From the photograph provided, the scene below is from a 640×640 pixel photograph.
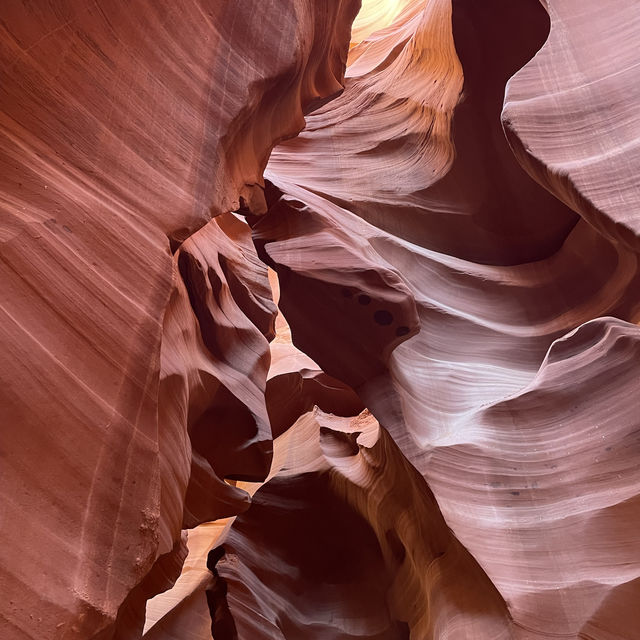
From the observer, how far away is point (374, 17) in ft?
31.7

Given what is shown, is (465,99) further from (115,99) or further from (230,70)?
(115,99)

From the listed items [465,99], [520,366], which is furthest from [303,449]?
[465,99]

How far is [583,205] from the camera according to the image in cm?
325

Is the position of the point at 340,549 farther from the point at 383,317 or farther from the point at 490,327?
the point at 383,317

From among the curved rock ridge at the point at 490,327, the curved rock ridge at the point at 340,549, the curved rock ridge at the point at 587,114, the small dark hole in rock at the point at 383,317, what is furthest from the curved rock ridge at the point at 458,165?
the curved rock ridge at the point at 340,549

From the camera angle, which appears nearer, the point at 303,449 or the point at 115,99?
the point at 115,99

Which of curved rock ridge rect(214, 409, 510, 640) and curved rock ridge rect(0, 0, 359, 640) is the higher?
curved rock ridge rect(0, 0, 359, 640)

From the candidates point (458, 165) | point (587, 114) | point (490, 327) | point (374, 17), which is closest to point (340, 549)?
point (490, 327)

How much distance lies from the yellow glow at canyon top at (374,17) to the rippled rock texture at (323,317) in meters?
2.59

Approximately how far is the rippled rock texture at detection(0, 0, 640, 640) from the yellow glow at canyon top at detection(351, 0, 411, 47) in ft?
8.49

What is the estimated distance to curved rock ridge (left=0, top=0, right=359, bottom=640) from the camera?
5.07 feet

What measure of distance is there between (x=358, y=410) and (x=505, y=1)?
4018 mm

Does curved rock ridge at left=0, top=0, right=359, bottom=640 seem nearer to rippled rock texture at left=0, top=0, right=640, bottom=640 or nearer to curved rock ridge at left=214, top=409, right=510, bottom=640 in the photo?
rippled rock texture at left=0, top=0, right=640, bottom=640

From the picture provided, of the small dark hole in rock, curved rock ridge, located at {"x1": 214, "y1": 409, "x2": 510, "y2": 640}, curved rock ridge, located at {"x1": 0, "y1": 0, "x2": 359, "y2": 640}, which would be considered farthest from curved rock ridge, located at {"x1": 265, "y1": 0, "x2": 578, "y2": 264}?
curved rock ridge, located at {"x1": 0, "y1": 0, "x2": 359, "y2": 640}
